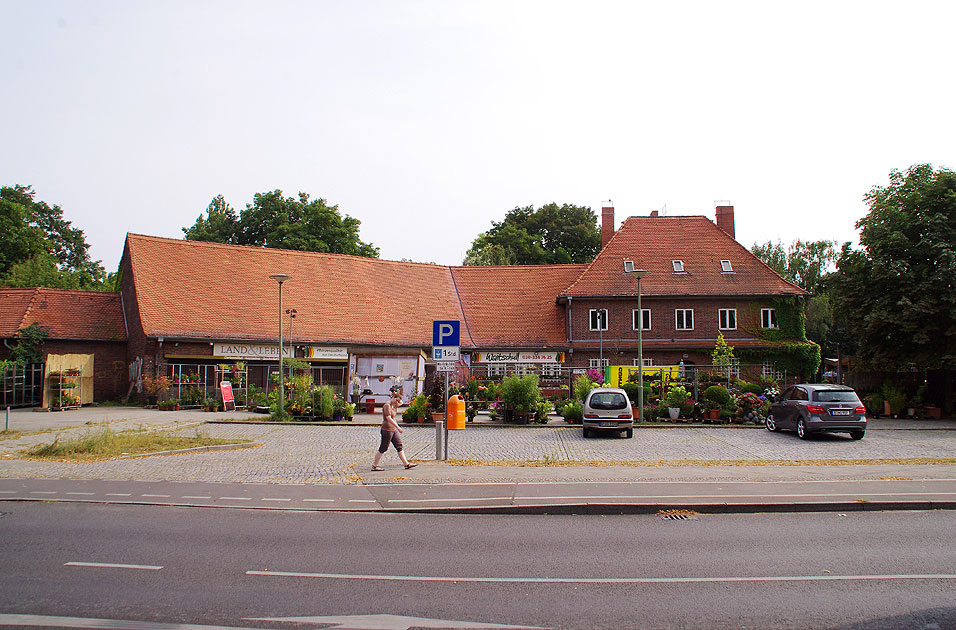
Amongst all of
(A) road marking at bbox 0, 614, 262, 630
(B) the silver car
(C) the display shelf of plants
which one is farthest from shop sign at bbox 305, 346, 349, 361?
(A) road marking at bbox 0, 614, 262, 630

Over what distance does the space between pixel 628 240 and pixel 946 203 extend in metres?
18.7

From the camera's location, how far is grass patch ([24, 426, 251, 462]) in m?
16.6

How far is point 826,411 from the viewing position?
20562 mm

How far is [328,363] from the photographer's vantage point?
3716 centimetres

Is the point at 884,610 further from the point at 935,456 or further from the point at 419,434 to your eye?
the point at 419,434

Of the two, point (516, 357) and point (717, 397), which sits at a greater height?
point (516, 357)

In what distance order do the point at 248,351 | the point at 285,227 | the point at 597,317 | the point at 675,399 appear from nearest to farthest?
the point at 675,399
the point at 248,351
the point at 597,317
the point at 285,227

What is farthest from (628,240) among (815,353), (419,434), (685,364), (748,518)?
(748,518)

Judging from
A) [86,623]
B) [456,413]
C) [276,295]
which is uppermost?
[276,295]

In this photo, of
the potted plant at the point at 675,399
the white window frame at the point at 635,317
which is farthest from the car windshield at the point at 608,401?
the white window frame at the point at 635,317

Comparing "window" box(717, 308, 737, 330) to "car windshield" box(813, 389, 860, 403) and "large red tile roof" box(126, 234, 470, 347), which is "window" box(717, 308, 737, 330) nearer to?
"large red tile roof" box(126, 234, 470, 347)

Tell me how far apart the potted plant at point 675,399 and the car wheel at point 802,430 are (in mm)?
4998

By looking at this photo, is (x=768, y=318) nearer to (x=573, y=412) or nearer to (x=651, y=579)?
(x=573, y=412)

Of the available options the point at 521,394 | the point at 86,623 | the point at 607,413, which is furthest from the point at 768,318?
the point at 86,623
